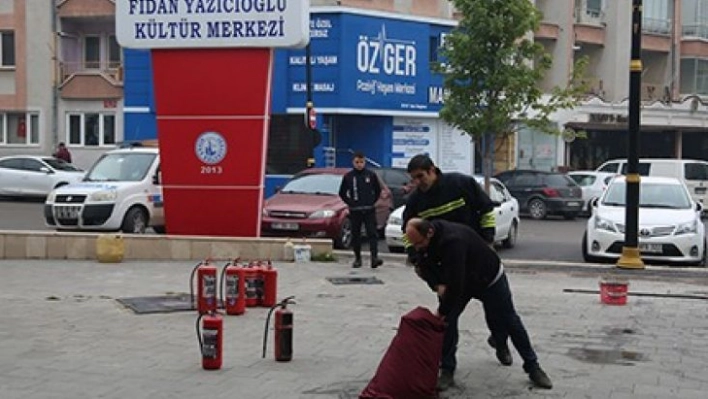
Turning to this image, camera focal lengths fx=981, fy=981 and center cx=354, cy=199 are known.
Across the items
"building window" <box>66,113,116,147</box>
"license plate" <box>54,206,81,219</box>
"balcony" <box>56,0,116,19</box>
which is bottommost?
"license plate" <box>54,206,81,219</box>

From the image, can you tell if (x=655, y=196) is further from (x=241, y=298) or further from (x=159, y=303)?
(x=159, y=303)

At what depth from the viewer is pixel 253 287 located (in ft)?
36.1

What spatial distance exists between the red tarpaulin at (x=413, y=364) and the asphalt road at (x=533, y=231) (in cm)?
1100

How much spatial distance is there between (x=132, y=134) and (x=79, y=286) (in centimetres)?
2272

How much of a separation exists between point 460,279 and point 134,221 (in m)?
13.1

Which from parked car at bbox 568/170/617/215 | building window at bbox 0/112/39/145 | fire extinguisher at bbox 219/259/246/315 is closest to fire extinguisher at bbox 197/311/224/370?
fire extinguisher at bbox 219/259/246/315

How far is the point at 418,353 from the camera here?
6914 millimetres

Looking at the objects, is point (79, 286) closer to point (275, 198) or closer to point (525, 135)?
point (275, 198)

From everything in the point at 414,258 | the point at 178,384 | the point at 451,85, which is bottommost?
the point at 178,384

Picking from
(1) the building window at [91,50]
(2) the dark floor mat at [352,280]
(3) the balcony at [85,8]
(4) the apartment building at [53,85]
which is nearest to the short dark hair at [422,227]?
(2) the dark floor mat at [352,280]

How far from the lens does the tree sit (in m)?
23.2

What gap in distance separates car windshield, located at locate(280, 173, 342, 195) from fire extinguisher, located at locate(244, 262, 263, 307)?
308 inches

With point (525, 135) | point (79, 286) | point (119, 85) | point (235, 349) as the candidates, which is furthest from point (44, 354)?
point (525, 135)

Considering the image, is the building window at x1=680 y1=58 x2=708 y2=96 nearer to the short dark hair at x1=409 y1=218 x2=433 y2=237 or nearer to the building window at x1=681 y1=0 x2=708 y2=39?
the building window at x1=681 y1=0 x2=708 y2=39
